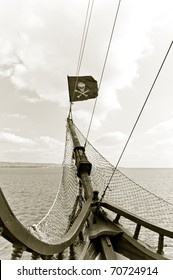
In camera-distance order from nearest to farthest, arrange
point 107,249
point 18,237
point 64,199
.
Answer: point 18,237 < point 107,249 < point 64,199

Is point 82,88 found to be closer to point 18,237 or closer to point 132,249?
point 132,249

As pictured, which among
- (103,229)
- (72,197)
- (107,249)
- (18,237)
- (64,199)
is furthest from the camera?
(64,199)

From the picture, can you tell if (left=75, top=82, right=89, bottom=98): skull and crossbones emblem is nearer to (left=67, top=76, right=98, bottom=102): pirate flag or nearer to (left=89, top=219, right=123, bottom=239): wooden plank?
(left=67, top=76, right=98, bottom=102): pirate flag

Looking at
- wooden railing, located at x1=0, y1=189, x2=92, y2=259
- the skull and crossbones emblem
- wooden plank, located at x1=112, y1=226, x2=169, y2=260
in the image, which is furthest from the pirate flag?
wooden railing, located at x1=0, y1=189, x2=92, y2=259

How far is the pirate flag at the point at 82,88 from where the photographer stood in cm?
1223

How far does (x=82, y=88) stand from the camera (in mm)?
12336

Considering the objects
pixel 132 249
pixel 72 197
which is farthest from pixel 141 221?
pixel 72 197

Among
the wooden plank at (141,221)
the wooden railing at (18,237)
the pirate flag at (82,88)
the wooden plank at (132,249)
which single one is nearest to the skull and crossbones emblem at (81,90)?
the pirate flag at (82,88)

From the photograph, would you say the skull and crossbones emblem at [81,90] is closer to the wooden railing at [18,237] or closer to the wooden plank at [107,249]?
the wooden plank at [107,249]
